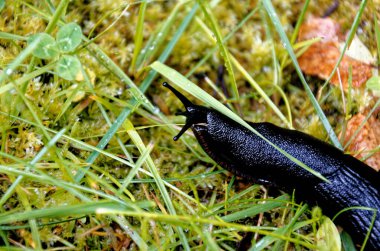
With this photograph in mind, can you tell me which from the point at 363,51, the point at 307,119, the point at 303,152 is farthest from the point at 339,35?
the point at 303,152

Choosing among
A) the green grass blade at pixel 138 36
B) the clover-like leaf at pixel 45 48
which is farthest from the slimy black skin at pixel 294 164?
the clover-like leaf at pixel 45 48

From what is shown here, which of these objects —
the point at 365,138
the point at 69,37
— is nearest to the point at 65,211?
the point at 69,37

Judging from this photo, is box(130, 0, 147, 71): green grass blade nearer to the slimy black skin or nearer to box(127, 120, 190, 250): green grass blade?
the slimy black skin

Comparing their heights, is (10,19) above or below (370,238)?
above

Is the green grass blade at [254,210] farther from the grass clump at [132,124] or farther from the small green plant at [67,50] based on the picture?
the small green plant at [67,50]

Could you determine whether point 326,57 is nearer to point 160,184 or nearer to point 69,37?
point 160,184

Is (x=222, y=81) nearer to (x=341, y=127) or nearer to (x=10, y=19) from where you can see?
(x=341, y=127)

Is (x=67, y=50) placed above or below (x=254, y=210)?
above
